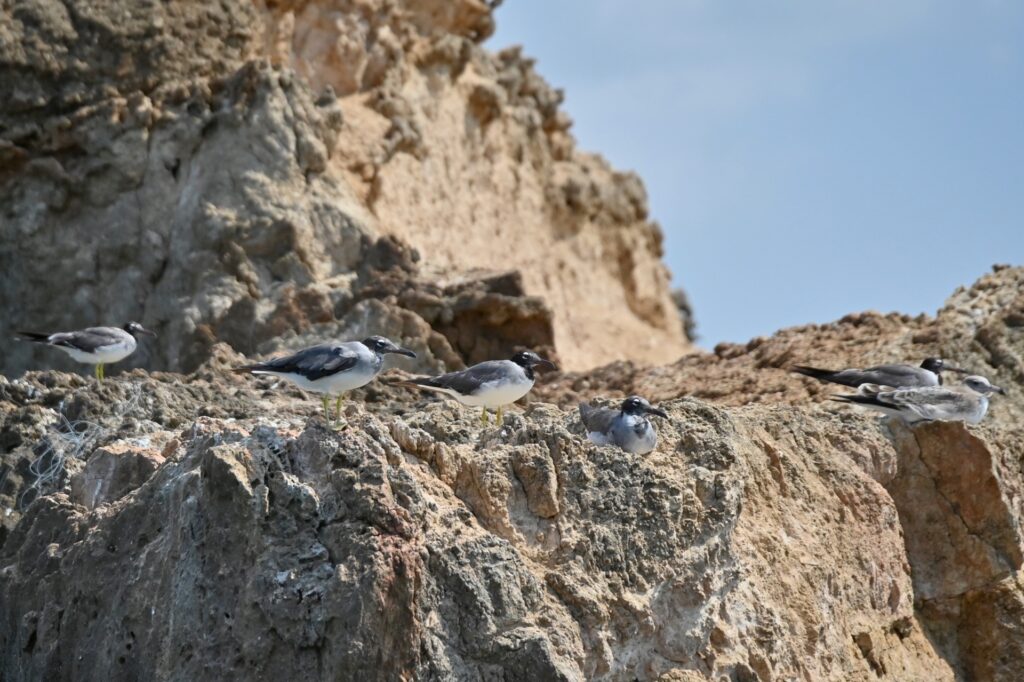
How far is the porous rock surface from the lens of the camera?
9.45m

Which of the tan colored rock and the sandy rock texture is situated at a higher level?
the sandy rock texture

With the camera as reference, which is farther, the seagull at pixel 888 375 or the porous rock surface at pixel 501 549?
the seagull at pixel 888 375

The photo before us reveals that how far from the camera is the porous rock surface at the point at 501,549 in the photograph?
372 inches

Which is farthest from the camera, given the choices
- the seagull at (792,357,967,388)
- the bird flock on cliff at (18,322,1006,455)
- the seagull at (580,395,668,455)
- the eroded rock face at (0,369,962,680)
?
the seagull at (792,357,967,388)

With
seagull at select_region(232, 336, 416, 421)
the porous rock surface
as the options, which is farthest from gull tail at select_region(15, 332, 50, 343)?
seagull at select_region(232, 336, 416, 421)

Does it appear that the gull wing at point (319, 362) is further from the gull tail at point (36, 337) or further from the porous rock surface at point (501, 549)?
the gull tail at point (36, 337)

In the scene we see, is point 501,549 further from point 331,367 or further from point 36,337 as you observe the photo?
point 36,337

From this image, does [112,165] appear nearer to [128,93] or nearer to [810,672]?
[128,93]

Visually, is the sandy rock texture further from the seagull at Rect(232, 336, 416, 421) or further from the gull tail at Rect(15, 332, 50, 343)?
the seagull at Rect(232, 336, 416, 421)

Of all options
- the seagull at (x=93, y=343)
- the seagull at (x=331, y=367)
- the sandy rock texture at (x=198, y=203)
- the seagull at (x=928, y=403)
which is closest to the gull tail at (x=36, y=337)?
the seagull at (x=93, y=343)

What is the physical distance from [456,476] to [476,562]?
0.80m

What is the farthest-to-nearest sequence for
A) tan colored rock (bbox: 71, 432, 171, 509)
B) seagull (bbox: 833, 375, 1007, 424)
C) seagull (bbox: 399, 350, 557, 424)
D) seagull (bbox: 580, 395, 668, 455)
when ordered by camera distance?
→ seagull (bbox: 833, 375, 1007, 424) < seagull (bbox: 399, 350, 557, 424) < tan colored rock (bbox: 71, 432, 171, 509) < seagull (bbox: 580, 395, 668, 455)

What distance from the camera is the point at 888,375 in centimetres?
1493

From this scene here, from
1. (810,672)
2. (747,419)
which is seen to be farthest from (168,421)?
(810,672)
